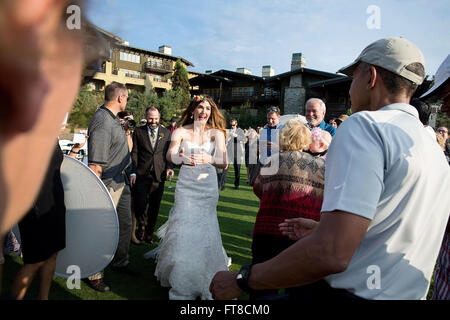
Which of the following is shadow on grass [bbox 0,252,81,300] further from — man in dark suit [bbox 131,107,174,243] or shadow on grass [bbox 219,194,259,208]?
shadow on grass [bbox 219,194,259,208]

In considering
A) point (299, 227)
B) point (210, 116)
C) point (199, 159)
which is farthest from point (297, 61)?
point (299, 227)

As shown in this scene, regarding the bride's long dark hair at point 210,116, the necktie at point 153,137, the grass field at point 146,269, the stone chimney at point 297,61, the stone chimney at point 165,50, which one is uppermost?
the stone chimney at point 165,50

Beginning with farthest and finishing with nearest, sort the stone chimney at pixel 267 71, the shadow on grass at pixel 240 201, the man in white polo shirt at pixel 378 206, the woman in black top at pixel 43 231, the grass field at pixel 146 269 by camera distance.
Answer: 1. the stone chimney at pixel 267 71
2. the shadow on grass at pixel 240 201
3. the grass field at pixel 146 269
4. the woman in black top at pixel 43 231
5. the man in white polo shirt at pixel 378 206

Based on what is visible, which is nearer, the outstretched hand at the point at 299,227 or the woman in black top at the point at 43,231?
the outstretched hand at the point at 299,227

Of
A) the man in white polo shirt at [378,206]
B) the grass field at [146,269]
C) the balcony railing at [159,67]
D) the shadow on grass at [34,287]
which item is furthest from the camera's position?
the balcony railing at [159,67]

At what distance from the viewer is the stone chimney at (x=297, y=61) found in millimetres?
32969

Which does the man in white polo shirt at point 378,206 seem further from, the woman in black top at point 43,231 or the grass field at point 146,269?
the grass field at point 146,269

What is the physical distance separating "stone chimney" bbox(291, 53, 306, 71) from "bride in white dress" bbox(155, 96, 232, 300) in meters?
31.3

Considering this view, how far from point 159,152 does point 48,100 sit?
5511mm

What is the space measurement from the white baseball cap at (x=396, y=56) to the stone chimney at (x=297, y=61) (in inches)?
1327

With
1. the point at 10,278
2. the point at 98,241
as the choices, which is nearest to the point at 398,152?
the point at 98,241

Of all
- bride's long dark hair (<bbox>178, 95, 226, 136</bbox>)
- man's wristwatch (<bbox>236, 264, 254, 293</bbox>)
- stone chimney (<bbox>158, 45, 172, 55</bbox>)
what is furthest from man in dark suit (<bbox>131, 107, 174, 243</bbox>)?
stone chimney (<bbox>158, 45, 172, 55</bbox>)

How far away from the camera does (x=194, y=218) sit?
367 centimetres

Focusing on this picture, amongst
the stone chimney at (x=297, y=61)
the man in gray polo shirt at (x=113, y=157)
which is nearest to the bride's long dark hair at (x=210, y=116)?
the man in gray polo shirt at (x=113, y=157)
